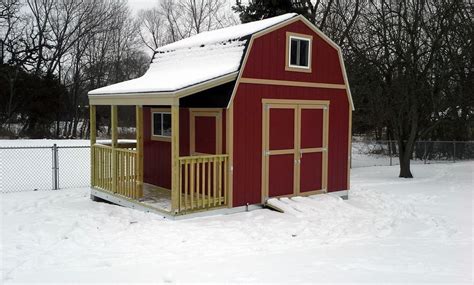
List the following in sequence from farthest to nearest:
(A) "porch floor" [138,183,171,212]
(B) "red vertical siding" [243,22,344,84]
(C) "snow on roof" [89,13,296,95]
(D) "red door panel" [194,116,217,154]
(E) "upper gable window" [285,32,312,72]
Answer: (E) "upper gable window" [285,32,312,72]
(D) "red door panel" [194,116,217,154]
(B) "red vertical siding" [243,22,344,84]
(A) "porch floor" [138,183,171,212]
(C) "snow on roof" [89,13,296,95]

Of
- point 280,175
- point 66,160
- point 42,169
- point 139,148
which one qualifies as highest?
point 139,148

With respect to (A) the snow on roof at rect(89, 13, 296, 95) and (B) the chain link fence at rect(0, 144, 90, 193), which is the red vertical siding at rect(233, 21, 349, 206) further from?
(B) the chain link fence at rect(0, 144, 90, 193)

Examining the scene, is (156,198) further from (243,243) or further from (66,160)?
(66,160)

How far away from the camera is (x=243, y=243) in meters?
7.04

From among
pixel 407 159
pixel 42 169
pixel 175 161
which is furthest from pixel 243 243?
pixel 42 169

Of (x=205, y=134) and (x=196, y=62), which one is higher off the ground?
(x=196, y=62)

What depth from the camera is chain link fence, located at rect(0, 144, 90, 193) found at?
11961 mm

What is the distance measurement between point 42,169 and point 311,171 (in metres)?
9.64

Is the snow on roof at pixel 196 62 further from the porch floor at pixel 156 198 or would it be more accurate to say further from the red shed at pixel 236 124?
the porch floor at pixel 156 198

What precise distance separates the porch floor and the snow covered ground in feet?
1.26

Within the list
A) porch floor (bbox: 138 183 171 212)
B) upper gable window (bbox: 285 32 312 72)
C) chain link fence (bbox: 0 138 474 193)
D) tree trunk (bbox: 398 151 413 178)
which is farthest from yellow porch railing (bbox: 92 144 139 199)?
tree trunk (bbox: 398 151 413 178)

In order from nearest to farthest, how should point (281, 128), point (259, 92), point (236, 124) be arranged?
1. point (236, 124)
2. point (259, 92)
3. point (281, 128)

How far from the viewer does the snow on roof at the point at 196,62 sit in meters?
8.48

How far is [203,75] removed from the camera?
8523 mm
